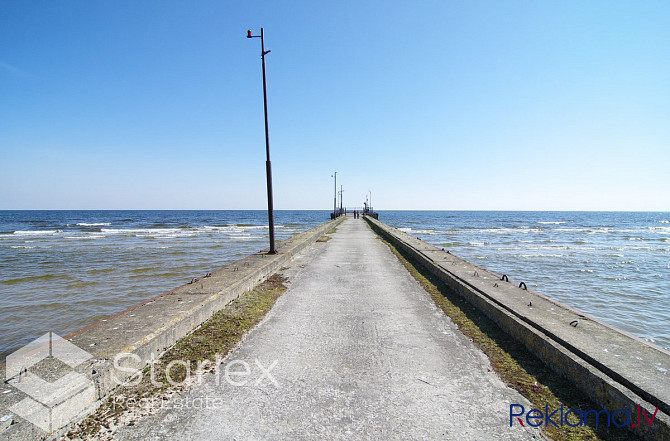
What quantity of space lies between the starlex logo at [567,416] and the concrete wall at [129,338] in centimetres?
357

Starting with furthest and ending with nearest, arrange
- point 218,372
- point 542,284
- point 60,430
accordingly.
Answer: point 542,284 < point 218,372 < point 60,430

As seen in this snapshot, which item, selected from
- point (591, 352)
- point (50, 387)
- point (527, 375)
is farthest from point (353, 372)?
point (50, 387)

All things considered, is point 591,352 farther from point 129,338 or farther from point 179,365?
point 129,338

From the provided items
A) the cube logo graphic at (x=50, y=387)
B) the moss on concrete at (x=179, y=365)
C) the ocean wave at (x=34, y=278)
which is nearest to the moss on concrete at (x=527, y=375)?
the moss on concrete at (x=179, y=365)

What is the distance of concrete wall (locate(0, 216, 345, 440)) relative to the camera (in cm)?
261

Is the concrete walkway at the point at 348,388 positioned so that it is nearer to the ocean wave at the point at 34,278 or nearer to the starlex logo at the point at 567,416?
the starlex logo at the point at 567,416

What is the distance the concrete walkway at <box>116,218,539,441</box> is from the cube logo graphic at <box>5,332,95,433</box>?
46cm

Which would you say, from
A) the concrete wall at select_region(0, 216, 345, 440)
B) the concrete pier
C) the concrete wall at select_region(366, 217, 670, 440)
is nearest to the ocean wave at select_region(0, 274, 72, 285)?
the concrete wall at select_region(0, 216, 345, 440)

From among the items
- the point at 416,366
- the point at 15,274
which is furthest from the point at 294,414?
the point at 15,274

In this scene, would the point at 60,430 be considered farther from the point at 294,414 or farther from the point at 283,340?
the point at 283,340

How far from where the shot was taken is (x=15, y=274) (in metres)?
11.9

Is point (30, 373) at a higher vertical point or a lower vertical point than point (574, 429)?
higher

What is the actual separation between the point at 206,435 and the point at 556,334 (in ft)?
12.3

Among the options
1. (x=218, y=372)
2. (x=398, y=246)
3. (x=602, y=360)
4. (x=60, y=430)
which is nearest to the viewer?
(x=60, y=430)
